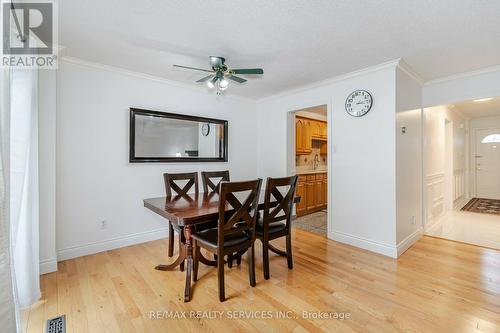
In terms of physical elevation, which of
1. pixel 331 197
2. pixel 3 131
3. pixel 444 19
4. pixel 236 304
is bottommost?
pixel 236 304

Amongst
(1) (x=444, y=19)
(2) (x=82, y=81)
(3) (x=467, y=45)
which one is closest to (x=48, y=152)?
(2) (x=82, y=81)

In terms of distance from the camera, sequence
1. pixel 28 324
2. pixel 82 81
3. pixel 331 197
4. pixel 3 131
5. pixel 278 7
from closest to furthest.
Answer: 1. pixel 3 131
2. pixel 28 324
3. pixel 278 7
4. pixel 82 81
5. pixel 331 197

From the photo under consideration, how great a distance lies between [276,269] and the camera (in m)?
2.54

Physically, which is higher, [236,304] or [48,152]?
[48,152]

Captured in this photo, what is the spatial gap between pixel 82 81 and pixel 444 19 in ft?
12.3

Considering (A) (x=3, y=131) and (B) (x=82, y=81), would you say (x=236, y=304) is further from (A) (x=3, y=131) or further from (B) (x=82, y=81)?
(B) (x=82, y=81)

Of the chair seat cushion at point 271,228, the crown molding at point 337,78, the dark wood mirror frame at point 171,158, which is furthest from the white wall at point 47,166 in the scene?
the crown molding at point 337,78

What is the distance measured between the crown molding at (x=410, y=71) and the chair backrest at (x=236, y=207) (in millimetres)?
2319

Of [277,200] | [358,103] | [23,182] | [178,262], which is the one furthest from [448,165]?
[23,182]

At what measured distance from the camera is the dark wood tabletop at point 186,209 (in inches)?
73.4

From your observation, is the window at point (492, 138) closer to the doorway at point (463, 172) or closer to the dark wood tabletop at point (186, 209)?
the doorway at point (463, 172)

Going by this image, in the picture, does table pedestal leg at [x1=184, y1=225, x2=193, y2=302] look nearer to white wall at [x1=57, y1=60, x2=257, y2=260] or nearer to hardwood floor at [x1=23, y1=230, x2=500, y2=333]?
hardwood floor at [x1=23, y1=230, x2=500, y2=333]

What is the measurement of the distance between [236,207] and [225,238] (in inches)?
12.5

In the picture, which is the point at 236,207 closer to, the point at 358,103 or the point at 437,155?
the point at 358,103
